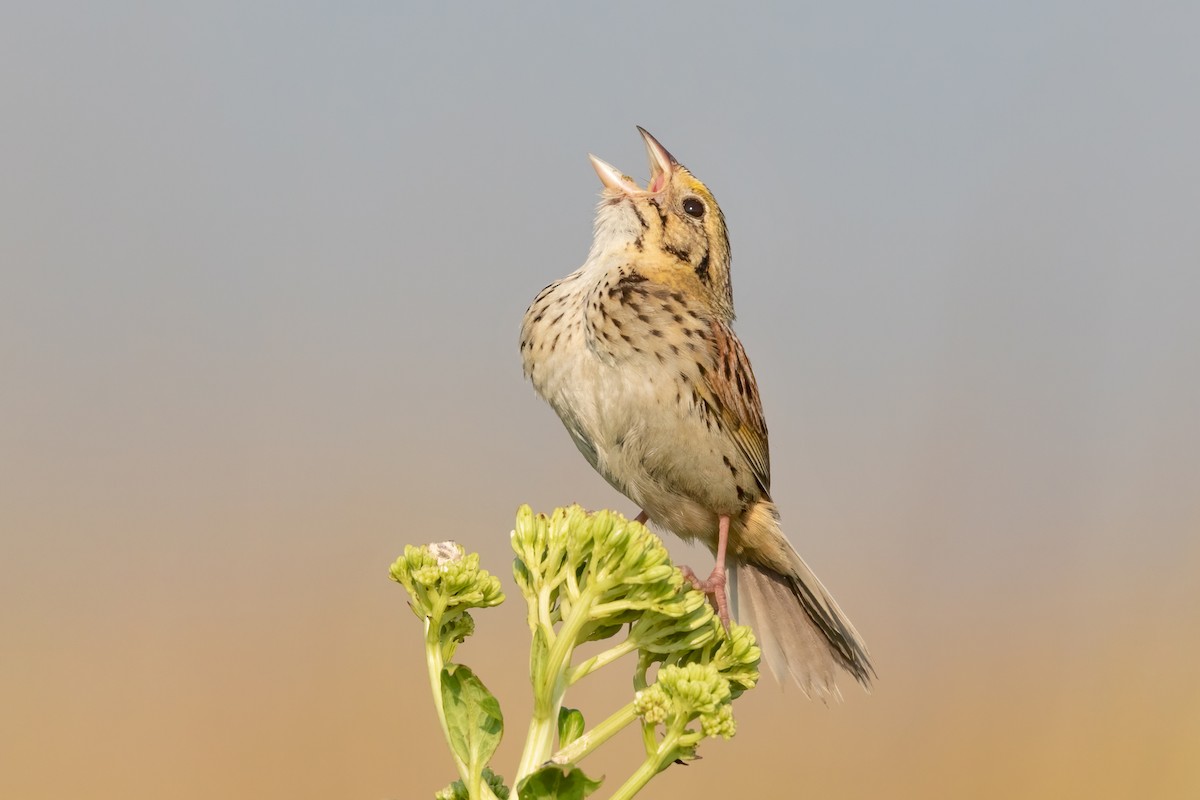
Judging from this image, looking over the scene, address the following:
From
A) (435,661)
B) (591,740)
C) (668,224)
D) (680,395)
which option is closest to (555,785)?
(591,740)

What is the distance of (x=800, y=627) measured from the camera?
259cm

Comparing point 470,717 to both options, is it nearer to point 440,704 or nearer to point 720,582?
point 440,704

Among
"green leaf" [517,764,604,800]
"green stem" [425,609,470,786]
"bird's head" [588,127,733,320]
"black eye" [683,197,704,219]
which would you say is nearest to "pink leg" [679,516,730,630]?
"bird's head" [588,127,733,320]

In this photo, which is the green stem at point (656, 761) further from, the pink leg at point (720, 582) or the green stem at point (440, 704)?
the pink leg at point (720, 582)

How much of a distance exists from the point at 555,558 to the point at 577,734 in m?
0.18

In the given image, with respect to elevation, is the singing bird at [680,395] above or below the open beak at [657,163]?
below

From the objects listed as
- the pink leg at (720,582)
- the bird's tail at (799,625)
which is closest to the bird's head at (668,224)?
the pink leg at (720,582)

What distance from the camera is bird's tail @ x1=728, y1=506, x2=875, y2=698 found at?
2502 mm

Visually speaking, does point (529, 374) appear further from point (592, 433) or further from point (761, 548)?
point (761, 548)

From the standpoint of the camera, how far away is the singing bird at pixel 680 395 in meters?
2.20

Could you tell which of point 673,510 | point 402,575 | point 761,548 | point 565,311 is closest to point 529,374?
point 565,311

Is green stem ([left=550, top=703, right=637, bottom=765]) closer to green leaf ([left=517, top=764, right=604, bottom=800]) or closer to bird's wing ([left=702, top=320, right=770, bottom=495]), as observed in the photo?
green leaf ([left=517, top=764, right=604, bottom=800])

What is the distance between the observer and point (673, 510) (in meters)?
2.49

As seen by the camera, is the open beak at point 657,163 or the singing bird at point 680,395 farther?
the open beak at point 657,163
